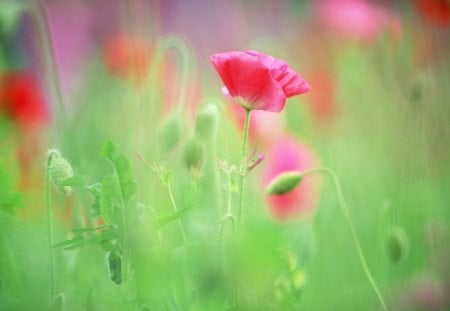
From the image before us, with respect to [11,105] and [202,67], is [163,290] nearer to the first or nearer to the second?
[11,105]

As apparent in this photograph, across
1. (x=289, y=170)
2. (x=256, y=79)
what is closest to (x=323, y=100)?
(x=289, y=170)

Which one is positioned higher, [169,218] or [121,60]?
[121,60]

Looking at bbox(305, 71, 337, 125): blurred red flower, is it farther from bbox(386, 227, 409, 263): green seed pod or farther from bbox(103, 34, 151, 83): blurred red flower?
bbox(386, 227, 409, 263): green seed pod

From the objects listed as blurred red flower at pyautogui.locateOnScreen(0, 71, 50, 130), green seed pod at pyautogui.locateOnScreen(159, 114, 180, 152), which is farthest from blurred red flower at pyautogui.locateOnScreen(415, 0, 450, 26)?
blurred red flower at pyautogui.locateOnScreen(0, 71, 50, 130)

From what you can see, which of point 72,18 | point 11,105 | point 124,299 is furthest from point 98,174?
point 72,18

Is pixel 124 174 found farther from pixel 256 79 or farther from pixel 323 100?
pixel 323 100

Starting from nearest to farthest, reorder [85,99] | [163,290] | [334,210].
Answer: [163,290]
[334,210]
[85,99]
